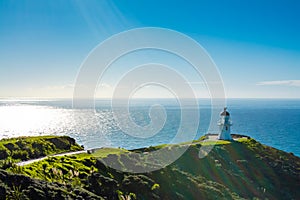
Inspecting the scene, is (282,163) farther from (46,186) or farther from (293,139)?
(293,139)

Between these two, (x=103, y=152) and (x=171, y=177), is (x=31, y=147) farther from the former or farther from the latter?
(x=171, y=177)

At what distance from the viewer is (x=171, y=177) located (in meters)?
30.0

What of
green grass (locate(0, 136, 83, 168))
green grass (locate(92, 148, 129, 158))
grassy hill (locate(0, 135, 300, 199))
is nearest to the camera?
grassy hill (locate(0, 135, 300, 199))

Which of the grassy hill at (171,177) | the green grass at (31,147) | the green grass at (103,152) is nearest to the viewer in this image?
the grassy hill at (171,177)

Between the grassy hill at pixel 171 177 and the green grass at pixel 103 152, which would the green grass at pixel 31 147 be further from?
the grassy hill at pixel 171 177

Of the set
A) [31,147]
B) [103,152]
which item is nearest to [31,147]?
[31,147]

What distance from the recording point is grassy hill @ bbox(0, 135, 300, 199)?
54.1 ft

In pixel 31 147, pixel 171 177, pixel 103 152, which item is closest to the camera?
pixel 171 177

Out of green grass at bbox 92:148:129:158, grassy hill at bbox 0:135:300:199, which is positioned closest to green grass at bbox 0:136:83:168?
green grass at bbox 92:148:129:158

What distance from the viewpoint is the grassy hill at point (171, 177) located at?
16.5 m

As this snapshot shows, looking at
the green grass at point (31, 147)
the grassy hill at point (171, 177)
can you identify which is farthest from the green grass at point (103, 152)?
the green grass at point (31, 147)

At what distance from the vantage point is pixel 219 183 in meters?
35.9

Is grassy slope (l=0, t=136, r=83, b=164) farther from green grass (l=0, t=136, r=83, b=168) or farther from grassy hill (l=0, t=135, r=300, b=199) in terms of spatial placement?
grassy hill (l=0, t=135, r=300, b=199)

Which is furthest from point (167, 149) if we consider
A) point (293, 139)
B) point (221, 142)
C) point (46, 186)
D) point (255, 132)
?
point (255, 132)
